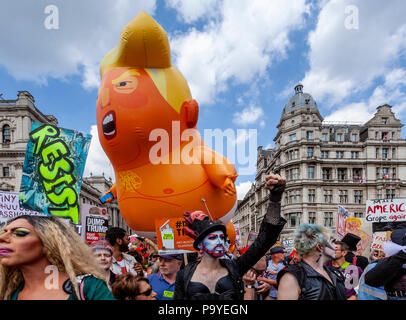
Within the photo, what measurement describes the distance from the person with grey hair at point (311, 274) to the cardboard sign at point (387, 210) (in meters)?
7.45

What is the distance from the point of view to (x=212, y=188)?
5555 millimetres

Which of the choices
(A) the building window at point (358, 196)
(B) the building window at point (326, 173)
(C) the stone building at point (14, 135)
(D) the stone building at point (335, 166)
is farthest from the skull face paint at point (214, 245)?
(A) the building window at point (358, 196)

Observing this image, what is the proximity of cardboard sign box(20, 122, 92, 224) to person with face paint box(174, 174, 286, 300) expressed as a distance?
287 centimetres

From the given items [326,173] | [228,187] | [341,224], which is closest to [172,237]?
[228,187]

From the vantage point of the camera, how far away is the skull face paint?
2725 millimetres

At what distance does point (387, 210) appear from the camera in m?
9.18

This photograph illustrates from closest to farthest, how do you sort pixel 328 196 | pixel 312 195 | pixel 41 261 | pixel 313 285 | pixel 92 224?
pixel 41 261
pixel 313 285
pixel 92 224
pixel 312 195
pixel 328 196

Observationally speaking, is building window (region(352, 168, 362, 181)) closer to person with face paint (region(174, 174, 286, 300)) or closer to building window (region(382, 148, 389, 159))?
building window (region(382, 148, 389, 159))

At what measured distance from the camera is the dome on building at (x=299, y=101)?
4691 centimetres

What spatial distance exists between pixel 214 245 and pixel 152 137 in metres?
3.02

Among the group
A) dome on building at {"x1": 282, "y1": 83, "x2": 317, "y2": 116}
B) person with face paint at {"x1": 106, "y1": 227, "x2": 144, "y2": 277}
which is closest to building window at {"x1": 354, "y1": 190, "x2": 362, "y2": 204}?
dome on building at {"x1": 282, "y1": 83, "x2": 317, "y2": 116}

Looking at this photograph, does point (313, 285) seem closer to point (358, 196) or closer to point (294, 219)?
point (294, 219)

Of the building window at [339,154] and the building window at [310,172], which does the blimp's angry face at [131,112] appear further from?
the building window at [339,154]
